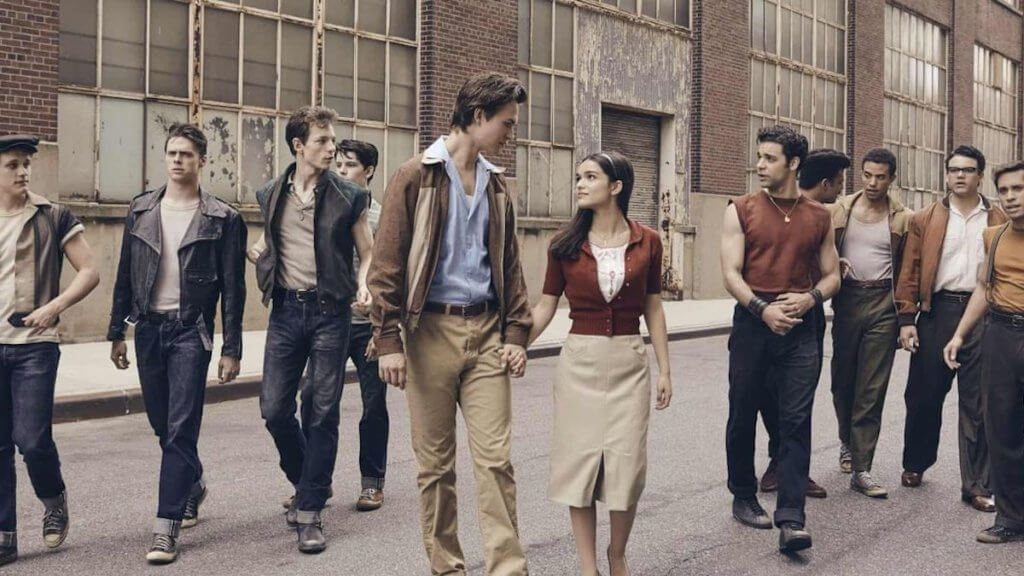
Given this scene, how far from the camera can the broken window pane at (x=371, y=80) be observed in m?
16.5

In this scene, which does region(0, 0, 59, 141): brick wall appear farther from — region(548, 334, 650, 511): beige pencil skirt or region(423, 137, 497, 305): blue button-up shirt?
region(548, 334, 650, 511): beige pencil skirt

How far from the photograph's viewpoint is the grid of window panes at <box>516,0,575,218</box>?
63.6 ft

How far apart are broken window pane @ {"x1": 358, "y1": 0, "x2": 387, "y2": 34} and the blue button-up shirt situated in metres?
12.3

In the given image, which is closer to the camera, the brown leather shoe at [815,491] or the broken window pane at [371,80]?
the brown leather shoe at [815,491]

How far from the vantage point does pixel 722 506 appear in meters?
6.57

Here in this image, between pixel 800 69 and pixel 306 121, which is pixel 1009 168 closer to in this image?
pixel 306 121

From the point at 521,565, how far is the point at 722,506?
2.32 meters

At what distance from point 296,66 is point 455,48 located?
9.57 feet

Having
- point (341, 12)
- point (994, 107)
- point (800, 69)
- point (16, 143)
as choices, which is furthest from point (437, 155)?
point (994, 107)

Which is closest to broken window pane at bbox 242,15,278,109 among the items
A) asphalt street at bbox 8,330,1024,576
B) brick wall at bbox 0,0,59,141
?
brick wall at bbox 0,0,59,141

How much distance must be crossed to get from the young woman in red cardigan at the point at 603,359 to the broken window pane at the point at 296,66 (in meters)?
10.9

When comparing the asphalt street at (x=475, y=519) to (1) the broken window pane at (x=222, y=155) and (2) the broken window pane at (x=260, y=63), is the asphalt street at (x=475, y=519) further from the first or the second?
(2) the broken window pane at (x=260, y=63)

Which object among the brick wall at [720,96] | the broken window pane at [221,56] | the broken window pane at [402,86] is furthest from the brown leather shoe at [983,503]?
the brick wall at [720,96]

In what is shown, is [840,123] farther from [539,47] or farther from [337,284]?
[337,284]
